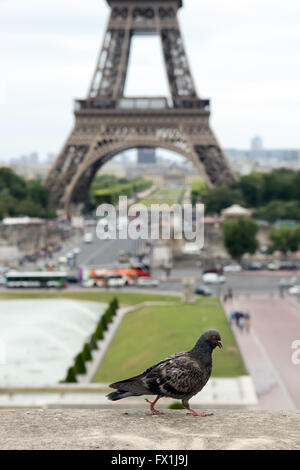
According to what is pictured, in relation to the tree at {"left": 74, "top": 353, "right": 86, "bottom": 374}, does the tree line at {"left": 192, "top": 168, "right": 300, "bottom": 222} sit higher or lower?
higher

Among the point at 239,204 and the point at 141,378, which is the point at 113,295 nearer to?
the point at 239,204

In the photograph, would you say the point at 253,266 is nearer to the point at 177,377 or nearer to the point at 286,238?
the point at 286,238

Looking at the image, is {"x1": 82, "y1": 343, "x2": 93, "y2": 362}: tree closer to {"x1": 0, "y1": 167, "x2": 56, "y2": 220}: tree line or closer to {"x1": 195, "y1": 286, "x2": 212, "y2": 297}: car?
{"x1": 195, "y1": 286, "x2": 212, "y2": 297}: car

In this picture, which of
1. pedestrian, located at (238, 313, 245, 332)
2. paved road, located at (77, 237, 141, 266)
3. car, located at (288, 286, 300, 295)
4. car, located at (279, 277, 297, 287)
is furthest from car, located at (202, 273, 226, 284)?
pedestrian, located at (238, 313, 245, 332)

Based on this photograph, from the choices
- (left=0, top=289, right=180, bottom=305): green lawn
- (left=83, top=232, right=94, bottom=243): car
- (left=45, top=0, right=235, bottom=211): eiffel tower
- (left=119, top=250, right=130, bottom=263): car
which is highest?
(left=45, top=0, right=235, bottom=211): eiffel tower

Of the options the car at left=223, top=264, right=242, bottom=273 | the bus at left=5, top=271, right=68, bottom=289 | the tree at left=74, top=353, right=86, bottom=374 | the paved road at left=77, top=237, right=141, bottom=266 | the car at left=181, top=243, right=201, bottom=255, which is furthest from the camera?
the car at left=181, top=243, right=201, bottom=255

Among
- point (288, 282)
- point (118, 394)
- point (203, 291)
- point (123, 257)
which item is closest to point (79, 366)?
point (118, 394)
